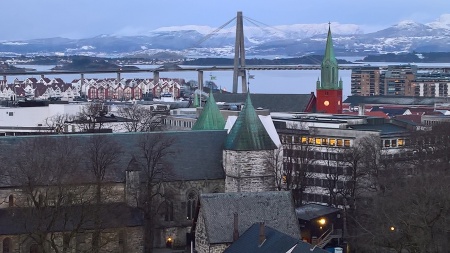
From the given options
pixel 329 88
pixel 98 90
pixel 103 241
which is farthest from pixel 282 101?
pixel 98 90

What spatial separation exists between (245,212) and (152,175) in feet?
29.0

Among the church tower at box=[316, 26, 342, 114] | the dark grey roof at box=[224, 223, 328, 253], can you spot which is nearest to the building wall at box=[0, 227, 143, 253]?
the dark grey roof at box=[224, 223, 328, 253]

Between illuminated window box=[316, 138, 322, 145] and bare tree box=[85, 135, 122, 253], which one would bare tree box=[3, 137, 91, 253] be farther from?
illuminated window box=[316, 138, 322, 145]

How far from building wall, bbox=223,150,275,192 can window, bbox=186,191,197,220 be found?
1.84 meters

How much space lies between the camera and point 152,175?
49.4 meters

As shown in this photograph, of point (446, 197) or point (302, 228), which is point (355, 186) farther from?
point (446, 197)

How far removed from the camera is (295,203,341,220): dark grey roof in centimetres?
4969

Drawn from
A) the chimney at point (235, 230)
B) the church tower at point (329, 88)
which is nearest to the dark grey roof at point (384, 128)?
the church tower at point (329, 88)

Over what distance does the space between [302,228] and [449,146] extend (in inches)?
598

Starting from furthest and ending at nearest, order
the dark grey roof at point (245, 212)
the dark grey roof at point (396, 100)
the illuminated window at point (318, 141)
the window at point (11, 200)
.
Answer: the dark grey roof at point (396, 100) → the illuminated window at point (318, 141) → the window at point (11, 200) → the dark grey roof at point (245, 212)

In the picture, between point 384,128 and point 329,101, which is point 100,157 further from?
point 329,101

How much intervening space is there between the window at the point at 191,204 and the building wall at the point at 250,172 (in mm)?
1837

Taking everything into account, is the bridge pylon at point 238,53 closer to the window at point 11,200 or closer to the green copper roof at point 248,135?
the green copper roof at point 248,135

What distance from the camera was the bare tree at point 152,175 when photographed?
48.1 m
